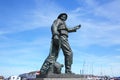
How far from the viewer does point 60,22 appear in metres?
13.0

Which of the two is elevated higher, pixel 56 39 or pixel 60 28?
pixel 60 28

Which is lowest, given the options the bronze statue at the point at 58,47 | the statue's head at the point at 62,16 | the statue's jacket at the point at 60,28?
the bronze statue at the point at 58,47

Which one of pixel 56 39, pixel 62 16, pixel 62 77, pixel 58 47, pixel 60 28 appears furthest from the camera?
pixel 62 16

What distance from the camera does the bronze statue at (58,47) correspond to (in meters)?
12.5

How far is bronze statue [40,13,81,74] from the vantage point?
12.5 meters

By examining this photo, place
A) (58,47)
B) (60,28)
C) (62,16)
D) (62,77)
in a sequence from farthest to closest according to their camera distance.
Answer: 1. (62,16)
2. (60,28)
3. (58,47)
4. (62,77)

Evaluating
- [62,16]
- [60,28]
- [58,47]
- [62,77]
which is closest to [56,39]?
[58,47]

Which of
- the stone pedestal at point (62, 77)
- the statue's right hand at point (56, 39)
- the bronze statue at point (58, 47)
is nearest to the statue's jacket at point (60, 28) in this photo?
the bronze statue at point (58, 47)

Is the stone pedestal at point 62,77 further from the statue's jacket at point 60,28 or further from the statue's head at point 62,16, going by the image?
the statue's head at point 62,16

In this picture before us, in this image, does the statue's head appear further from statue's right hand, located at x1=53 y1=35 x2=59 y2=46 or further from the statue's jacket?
statue's right hand, located at x1=53 y1=35 x2=59 y2=46

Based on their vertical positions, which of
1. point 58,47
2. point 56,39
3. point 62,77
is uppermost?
point 56,39

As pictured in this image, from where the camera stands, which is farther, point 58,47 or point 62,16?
point 62,16

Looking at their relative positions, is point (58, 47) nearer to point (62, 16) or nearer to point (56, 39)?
point (56, 39)

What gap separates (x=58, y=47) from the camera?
42.0ft
